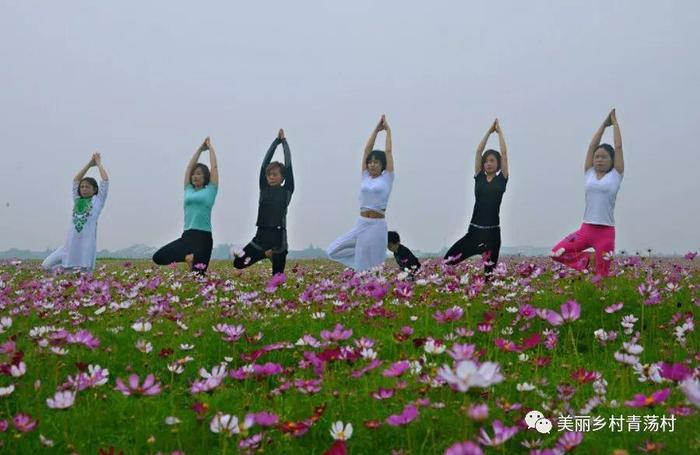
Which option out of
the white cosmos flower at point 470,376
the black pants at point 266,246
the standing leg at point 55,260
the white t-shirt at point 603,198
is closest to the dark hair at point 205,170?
the black pants at point 266,246

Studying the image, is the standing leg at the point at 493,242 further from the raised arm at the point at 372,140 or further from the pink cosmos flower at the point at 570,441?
Result: the pink cosmos flower at the point at 570,441

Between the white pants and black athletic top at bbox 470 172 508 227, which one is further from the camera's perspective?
the white pants

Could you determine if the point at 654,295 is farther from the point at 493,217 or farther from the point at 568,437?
the point at 493,217

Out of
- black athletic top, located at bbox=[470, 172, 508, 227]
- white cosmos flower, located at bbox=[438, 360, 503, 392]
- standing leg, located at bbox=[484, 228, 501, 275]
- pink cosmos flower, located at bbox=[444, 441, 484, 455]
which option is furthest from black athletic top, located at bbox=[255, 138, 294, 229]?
pink cosmos flower, located at bbox=[444, 441, 484, 455]

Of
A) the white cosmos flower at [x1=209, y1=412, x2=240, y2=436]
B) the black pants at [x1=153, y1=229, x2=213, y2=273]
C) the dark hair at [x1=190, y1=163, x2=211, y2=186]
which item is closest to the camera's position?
the white cosmos flower at [x1=209, y1=412, x2=240, y2=436]

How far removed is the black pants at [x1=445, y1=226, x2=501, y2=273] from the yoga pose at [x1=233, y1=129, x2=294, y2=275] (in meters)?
3.28

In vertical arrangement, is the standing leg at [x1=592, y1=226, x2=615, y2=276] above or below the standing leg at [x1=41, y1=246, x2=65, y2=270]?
above

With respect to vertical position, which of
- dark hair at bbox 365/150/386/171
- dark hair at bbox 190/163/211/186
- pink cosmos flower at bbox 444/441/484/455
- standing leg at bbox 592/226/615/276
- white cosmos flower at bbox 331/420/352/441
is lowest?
white cosmos flower at bbox 331/420/352/441

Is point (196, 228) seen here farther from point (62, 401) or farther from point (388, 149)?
point (62, 401)

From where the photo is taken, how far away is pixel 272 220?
11.7m

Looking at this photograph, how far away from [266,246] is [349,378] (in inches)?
312

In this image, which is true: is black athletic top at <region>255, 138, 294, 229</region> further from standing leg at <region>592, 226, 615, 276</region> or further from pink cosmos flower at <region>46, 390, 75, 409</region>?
pink cosmos flower at <region>46, 390, 75, 409</region>

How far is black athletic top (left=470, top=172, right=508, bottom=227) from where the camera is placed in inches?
424

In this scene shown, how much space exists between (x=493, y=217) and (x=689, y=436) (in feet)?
26.1
